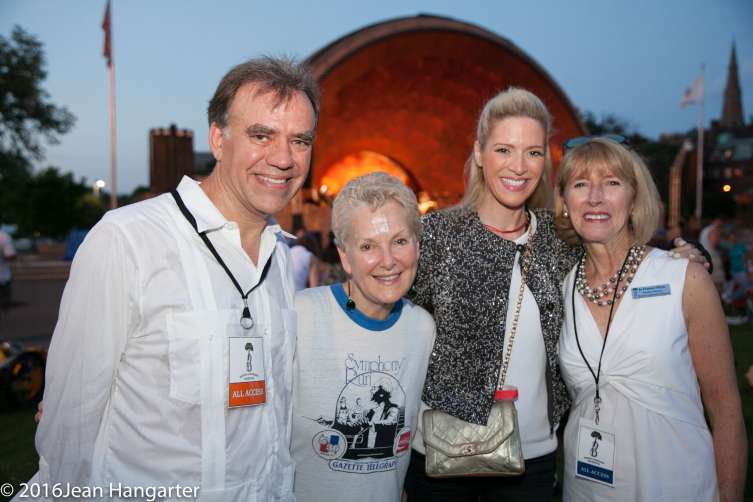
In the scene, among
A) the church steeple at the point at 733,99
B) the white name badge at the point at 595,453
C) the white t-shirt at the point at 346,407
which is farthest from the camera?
the church steeple at the point at 733,99

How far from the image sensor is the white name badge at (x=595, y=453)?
253 centimetres

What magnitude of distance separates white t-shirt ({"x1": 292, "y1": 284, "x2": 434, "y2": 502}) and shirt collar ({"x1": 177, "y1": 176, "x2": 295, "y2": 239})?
57cm

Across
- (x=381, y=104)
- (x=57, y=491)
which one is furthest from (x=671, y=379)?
(x=381, y=104)

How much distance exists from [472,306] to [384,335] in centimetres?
48

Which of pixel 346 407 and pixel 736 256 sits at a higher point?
pixel 736 256

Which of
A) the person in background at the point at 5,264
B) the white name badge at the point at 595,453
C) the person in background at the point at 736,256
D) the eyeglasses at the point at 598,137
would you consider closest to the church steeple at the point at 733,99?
the person in background at the point at 736,256

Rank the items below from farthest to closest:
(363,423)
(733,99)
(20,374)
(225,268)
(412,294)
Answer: (733,99), (20,374), (412,294), (363,423), (225,268)

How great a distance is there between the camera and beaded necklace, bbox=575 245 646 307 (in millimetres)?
2703

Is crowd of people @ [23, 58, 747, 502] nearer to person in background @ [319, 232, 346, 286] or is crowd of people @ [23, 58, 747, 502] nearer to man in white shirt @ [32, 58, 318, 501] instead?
man in white shirt @ [32, 58, 318, 501]

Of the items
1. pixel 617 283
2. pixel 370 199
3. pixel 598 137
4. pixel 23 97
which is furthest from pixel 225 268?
pixel 23 97

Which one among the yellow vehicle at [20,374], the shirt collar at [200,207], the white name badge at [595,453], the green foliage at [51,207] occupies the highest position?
the green foliage at [51,207]

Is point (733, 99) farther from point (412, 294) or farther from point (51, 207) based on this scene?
point (412, 294)

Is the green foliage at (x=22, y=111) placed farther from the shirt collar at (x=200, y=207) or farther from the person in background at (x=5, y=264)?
the shirt collar at (x=200, y=207)

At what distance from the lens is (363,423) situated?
2432mm
